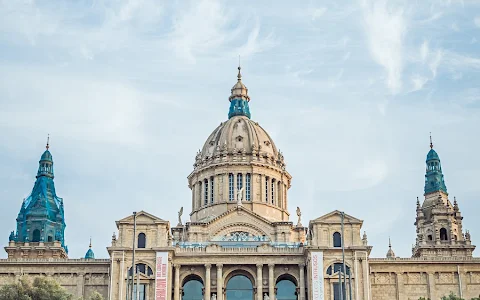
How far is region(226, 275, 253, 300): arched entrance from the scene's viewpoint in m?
93.4

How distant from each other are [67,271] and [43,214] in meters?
17.9

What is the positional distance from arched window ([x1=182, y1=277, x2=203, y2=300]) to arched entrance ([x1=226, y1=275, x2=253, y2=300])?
9.97 feet

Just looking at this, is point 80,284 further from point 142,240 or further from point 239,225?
point 239,225

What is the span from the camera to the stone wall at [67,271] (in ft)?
313

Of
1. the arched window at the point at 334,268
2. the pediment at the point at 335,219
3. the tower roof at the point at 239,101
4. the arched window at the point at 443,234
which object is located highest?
the tower roof at the point at 239,101

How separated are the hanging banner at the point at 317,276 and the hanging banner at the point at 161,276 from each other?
1538cm

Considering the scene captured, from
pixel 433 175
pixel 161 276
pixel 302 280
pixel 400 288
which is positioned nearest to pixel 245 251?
pixel 302 280

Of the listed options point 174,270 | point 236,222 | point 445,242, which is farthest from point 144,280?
point 445,242

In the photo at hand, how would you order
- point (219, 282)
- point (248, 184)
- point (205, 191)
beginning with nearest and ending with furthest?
point (219, 282) → point (248, 184) → point (205, 191)

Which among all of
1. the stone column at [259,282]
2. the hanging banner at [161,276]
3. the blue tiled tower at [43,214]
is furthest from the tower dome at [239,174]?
the hanging banner at [161,276]

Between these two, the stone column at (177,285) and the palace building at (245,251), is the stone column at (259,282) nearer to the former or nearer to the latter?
the palace building at (245,251)

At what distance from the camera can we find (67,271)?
3780 inches

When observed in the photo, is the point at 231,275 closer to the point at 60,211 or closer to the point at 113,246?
the point at 113,246

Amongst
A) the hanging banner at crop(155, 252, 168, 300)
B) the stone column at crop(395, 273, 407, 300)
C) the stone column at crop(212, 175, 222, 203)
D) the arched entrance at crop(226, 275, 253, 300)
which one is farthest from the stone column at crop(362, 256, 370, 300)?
the stone column at crop(212, 175, 222, 203)
